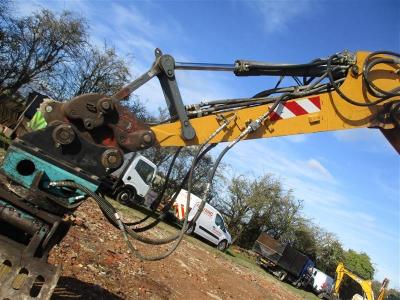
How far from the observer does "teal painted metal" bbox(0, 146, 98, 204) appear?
3.73m

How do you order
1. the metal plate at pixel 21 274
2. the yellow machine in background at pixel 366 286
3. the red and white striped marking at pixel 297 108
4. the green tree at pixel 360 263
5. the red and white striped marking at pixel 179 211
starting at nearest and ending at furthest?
1. the metal plate at pixel 21 274
2. the red and white striped marking at pixel 297 108
3. the red and white striped marking at pixel 179 211
4. the yellow machine in background at pixel 366 286
5. the green tree at pixel 360 263

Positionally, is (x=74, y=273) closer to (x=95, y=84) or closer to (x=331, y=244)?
(x=95, y=84)

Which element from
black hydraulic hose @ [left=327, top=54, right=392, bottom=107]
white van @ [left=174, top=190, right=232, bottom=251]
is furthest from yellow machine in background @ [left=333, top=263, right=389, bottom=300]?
black hydraulic hose @ [left=327, top=54, right=392, bottom=107]

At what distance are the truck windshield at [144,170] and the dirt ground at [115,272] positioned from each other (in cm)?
630

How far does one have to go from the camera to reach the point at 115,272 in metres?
7.52

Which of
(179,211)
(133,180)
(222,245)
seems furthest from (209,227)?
(133,180)

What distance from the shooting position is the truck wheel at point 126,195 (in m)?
17.9

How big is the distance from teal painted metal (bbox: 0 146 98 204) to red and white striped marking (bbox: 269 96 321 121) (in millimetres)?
1862

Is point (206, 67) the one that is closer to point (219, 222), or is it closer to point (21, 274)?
point (21, 274)

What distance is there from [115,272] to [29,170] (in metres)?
4.13

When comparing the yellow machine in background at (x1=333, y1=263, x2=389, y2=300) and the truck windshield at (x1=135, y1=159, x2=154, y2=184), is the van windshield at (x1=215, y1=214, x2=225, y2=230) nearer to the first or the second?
the truck windshield at (x1=135, y1=159, x2=154, y2=184)

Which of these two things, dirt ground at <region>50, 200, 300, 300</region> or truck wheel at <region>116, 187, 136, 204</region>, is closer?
dirt ground at <region>50, 200, 300, 300</region>

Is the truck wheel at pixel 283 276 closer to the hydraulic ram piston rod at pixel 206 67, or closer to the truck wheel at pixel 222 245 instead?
the truck wheel at pixel 222 245

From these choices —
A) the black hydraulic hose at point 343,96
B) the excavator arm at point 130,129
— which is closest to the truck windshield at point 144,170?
the excavator arm at point 130,129
